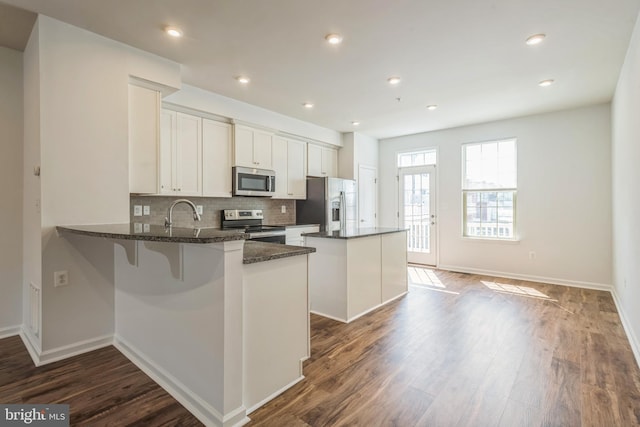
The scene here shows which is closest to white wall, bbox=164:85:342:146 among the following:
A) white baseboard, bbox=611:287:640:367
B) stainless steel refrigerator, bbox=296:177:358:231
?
stainless steel refrigerator, bbox=296:177:358:231

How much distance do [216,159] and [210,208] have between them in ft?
2.38

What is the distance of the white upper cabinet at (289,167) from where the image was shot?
5.06 meters

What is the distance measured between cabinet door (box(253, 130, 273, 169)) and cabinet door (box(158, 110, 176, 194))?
3.91ft

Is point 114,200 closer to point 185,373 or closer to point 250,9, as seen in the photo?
point 185,373

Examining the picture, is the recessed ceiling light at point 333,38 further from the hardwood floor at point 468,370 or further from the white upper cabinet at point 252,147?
the hardwood floor at point 468,370

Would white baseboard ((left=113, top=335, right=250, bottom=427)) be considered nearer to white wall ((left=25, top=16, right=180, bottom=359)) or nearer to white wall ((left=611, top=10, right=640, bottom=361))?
white wall ((left=25, top=16, right=180, bottom=359))

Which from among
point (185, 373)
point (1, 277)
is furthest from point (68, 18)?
point (185, 373)

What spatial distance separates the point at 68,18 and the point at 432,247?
5.96 metres

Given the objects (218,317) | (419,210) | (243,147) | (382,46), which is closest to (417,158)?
(419,210)

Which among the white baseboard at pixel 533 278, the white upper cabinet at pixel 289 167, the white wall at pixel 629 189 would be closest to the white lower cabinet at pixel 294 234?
the white upper cabinet at pixel 289 167

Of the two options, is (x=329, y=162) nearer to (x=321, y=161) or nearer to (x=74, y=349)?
(x=321, y=161)

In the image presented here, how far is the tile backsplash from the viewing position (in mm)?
3867

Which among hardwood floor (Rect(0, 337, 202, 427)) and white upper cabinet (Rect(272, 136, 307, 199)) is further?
white upper cabinet (Rect(272, 136, 307, 199))

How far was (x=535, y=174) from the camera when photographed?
5008 millimetres
